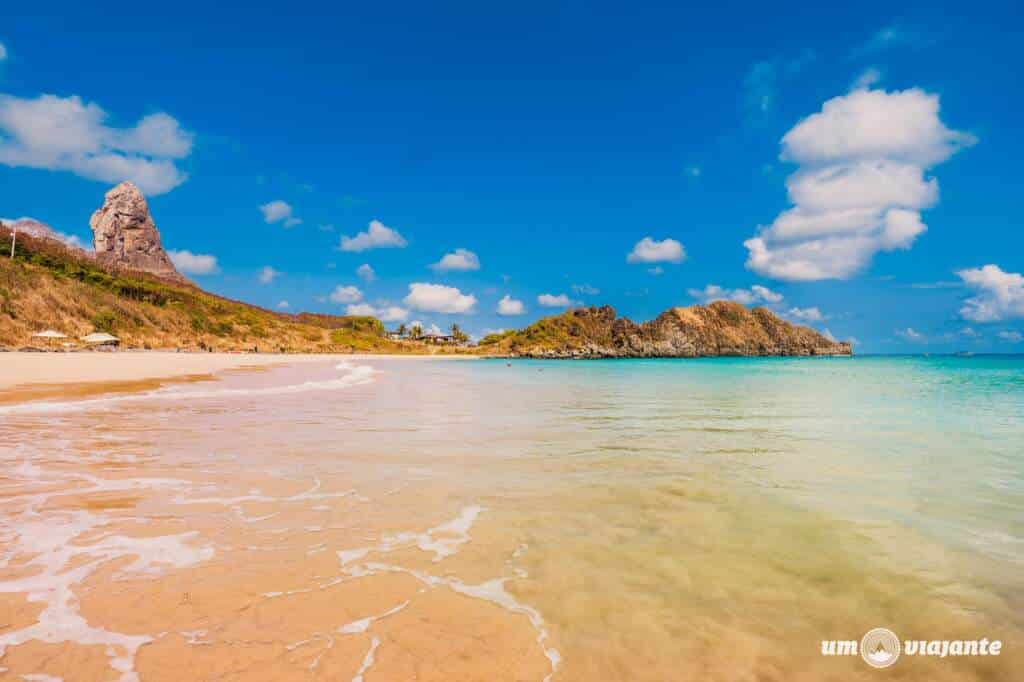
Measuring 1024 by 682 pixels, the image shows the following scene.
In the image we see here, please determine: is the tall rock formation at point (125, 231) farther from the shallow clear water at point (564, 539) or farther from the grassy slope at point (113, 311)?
the shallow clear water at point (564, 539)

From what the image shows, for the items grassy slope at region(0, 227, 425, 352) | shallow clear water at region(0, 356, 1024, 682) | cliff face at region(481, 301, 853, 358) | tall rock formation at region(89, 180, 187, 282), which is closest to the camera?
shallow clear water at region(0, 356, 1024, 682)

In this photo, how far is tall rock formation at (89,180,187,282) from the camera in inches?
7549

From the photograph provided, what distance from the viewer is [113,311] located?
295 feet

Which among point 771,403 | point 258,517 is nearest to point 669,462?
point 258,517

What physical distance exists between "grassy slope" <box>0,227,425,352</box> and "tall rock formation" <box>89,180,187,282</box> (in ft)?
288

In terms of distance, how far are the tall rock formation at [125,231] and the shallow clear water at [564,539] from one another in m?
220

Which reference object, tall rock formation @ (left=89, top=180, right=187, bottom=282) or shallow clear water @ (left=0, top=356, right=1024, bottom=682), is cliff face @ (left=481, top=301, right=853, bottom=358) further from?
A: shallow clear water @ (left=0, top=356, right=1024, bottom=682)

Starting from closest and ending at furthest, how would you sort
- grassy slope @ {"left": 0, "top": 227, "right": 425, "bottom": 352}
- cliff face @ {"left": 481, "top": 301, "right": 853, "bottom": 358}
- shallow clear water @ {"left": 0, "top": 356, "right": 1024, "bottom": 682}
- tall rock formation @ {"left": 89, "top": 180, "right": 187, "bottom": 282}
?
shallow clear water @ {"left": 0, "top": 356, "right": 1024, "bottom": 682}, grassy slope @ {"left": 0, "top": 227, "right": 425, "bottom": 352}, cliff face @ {"left": 481, "top": 301, "right": 853, "bottom": 358}, tall rock formation @ {"left": 89, "top": 180, "right": 187, "bottom": 282}

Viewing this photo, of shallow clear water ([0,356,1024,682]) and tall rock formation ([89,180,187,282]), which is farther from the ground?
tall rock formation ([89,180,187,282])

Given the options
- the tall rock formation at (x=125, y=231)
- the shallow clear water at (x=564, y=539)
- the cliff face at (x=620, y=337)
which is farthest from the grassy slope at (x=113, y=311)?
the tall rock formation at (x=125, y=231)

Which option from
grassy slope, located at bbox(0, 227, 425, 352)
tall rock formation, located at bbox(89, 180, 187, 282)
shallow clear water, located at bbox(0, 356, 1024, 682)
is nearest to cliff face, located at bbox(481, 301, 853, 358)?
grassy slope, located at bbox(0, 227, 425, 352)

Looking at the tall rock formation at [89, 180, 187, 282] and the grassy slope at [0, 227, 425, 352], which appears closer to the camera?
the grassy slope at [0, 227, 425, 352]

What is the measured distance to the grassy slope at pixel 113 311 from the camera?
75.0m

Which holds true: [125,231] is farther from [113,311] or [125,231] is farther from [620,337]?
[620,337]
